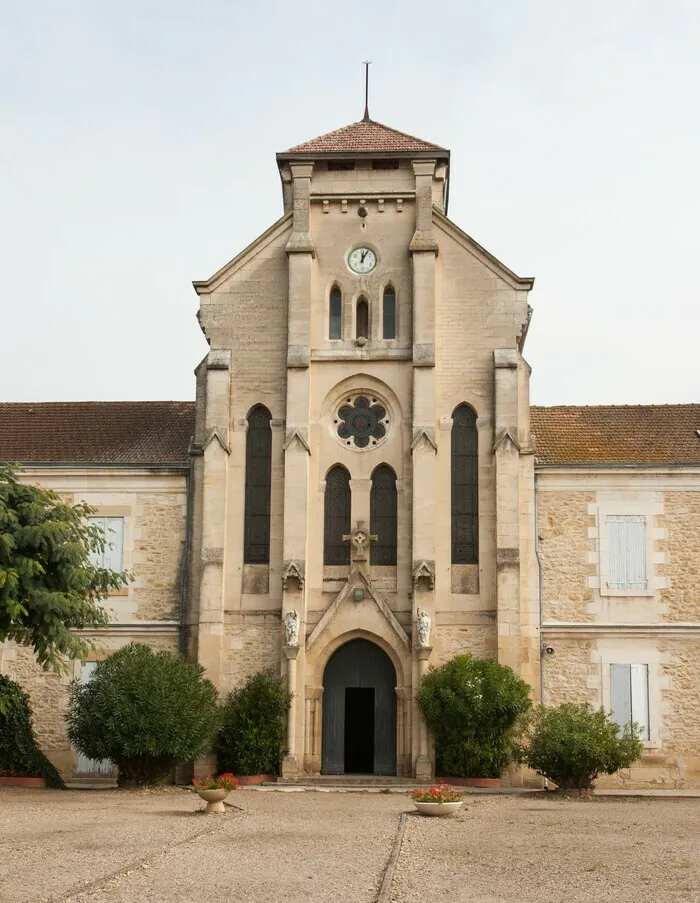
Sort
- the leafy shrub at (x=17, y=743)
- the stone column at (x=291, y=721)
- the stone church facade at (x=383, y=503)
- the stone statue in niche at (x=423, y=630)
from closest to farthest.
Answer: the leafy shrub at (x=17, y=743), the stone column at (x=291, y=721), the stone statue in niche at (x=423, y=630), the stone church facade at (x=383, y=503)

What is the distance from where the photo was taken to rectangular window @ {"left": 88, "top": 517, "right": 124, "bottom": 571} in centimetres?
2694

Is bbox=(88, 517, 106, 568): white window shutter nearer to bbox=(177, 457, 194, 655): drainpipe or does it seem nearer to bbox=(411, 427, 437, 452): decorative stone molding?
bbox=(177, 457, 194, 655): drainpipe

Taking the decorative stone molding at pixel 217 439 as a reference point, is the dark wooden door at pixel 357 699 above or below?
below

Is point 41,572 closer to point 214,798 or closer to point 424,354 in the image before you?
point 214,798

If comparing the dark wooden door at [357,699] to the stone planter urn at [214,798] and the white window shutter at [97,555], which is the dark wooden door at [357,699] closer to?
the white window shutter at [97,555]

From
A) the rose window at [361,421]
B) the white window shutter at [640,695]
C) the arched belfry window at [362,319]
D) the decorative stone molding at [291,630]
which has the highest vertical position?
the arched belfry window at [362,319]

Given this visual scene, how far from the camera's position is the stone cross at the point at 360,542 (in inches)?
1024

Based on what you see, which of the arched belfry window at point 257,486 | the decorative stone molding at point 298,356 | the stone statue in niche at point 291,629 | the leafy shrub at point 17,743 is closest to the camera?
the leafy shrub at point 17,743

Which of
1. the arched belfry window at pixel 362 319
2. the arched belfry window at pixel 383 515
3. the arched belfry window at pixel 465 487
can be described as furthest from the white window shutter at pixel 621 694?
the arched belfry window at pixel 362 319

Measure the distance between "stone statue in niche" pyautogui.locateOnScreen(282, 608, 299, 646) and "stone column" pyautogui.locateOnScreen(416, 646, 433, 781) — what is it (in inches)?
101

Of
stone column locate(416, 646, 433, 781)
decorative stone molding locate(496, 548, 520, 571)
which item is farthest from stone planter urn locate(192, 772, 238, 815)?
decorative stone molding locate(496, 548, 520, 571)

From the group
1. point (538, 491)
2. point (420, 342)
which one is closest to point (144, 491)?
point (420, 342)

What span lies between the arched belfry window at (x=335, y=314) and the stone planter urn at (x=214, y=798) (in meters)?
12.3

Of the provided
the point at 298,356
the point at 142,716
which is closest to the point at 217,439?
the point at 298,356
